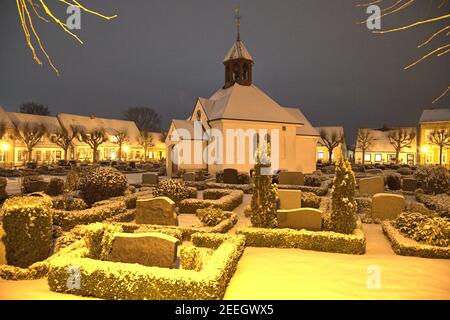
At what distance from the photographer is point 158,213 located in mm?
11930

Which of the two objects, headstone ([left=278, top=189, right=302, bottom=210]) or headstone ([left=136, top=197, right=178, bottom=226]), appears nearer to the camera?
headstone ([left=136, top=197, right=178, bottom=226])

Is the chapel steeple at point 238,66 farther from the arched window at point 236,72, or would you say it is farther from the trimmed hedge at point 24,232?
the trimmed hedge at point 24,232

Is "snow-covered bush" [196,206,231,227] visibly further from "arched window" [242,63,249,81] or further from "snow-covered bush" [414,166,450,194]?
"arched window" [242,63,249,81]

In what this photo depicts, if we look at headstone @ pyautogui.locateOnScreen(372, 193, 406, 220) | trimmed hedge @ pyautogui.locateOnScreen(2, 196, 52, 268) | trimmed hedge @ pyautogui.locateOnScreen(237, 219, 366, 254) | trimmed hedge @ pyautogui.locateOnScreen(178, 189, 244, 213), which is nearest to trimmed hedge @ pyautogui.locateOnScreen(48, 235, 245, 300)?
trimmed hedge @ pyautogui.locateOnScreen(2, 196, 52, 268)

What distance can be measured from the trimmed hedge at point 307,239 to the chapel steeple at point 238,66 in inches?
1162

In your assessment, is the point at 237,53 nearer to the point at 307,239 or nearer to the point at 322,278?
the point at 307,239

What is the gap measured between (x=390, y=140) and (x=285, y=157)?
35.9 meters

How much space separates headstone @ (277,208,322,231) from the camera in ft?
36.4

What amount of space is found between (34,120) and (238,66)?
37117mm

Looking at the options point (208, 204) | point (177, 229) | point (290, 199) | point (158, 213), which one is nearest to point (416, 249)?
point (290, 199)

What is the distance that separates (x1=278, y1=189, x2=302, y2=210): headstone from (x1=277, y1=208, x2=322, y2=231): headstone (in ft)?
11.9

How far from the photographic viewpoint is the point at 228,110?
107ft

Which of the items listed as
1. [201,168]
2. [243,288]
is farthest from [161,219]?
[201,168]
